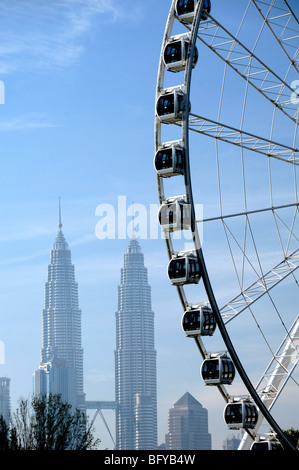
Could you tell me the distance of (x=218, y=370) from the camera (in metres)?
56.9

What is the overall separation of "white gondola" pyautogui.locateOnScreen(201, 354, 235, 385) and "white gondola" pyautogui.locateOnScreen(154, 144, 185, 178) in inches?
408

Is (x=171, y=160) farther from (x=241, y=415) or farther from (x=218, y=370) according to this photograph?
(x=241, y=415)

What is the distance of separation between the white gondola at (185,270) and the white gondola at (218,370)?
4453 mm

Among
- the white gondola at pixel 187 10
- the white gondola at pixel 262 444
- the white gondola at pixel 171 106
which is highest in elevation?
the white gondola at pixel 187 10

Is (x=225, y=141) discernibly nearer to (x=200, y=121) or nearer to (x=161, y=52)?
(x=200, y=121)

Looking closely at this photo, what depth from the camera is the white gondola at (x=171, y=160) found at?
56.0m

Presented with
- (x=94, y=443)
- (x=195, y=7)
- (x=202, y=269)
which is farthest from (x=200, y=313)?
(x=94, y=443)

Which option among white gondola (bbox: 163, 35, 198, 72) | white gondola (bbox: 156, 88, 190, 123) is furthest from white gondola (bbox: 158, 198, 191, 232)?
white gondola (bbox: 163, 35, 198, 72)

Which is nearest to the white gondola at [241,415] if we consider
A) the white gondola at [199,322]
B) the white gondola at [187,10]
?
the white gondola at [199,322]

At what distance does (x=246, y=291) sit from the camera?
2304 inches

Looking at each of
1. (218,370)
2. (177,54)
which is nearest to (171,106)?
(177,54)

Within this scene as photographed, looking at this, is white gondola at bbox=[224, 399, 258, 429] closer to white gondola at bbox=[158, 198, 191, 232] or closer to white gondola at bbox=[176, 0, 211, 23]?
white gondola at bbox=[158, 198, 191, 232]

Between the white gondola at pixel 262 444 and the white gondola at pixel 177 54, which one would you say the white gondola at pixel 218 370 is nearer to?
the white gondola at pixel 262 444
